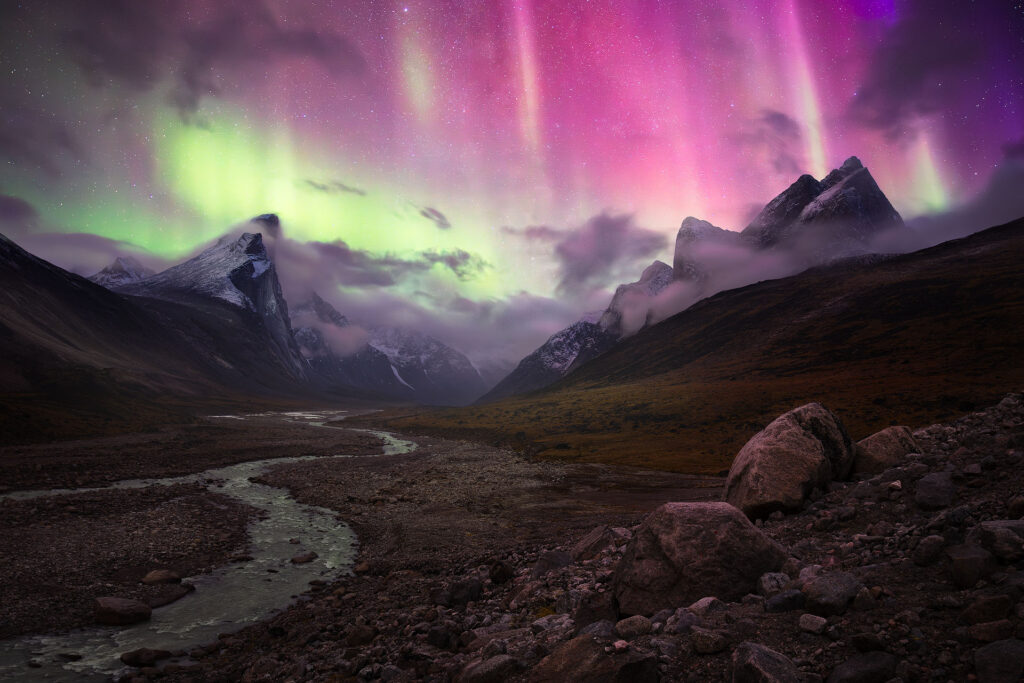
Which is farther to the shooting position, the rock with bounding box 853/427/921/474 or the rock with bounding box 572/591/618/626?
the rock with bounding box 853/427/921/474

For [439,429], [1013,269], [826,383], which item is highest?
[1013,269]

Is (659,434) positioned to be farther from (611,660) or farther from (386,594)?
(611,660)

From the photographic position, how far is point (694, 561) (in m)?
11.1

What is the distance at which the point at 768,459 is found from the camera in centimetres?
1683

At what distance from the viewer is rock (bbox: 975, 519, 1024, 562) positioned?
7195 millimetres

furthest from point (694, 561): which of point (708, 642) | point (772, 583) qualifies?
point (708, 642)

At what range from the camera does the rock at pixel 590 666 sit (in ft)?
24.6

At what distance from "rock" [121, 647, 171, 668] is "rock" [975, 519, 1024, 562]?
20.7 metres

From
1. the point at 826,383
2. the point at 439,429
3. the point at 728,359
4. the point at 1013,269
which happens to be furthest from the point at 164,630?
the point at 1013,269

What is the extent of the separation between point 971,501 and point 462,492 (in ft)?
129

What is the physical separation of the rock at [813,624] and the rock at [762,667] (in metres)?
0.92

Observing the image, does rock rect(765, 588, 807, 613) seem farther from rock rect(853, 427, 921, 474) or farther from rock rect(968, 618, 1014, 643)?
rock rect(853, 427, 921, 474)

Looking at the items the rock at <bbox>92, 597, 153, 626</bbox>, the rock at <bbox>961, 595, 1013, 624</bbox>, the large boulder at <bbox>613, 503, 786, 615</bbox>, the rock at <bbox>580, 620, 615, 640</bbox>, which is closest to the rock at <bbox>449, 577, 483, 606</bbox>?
the large boulder at <bbox>613, 503, 786, 615</bbox>

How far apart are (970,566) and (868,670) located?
2.87 metres
